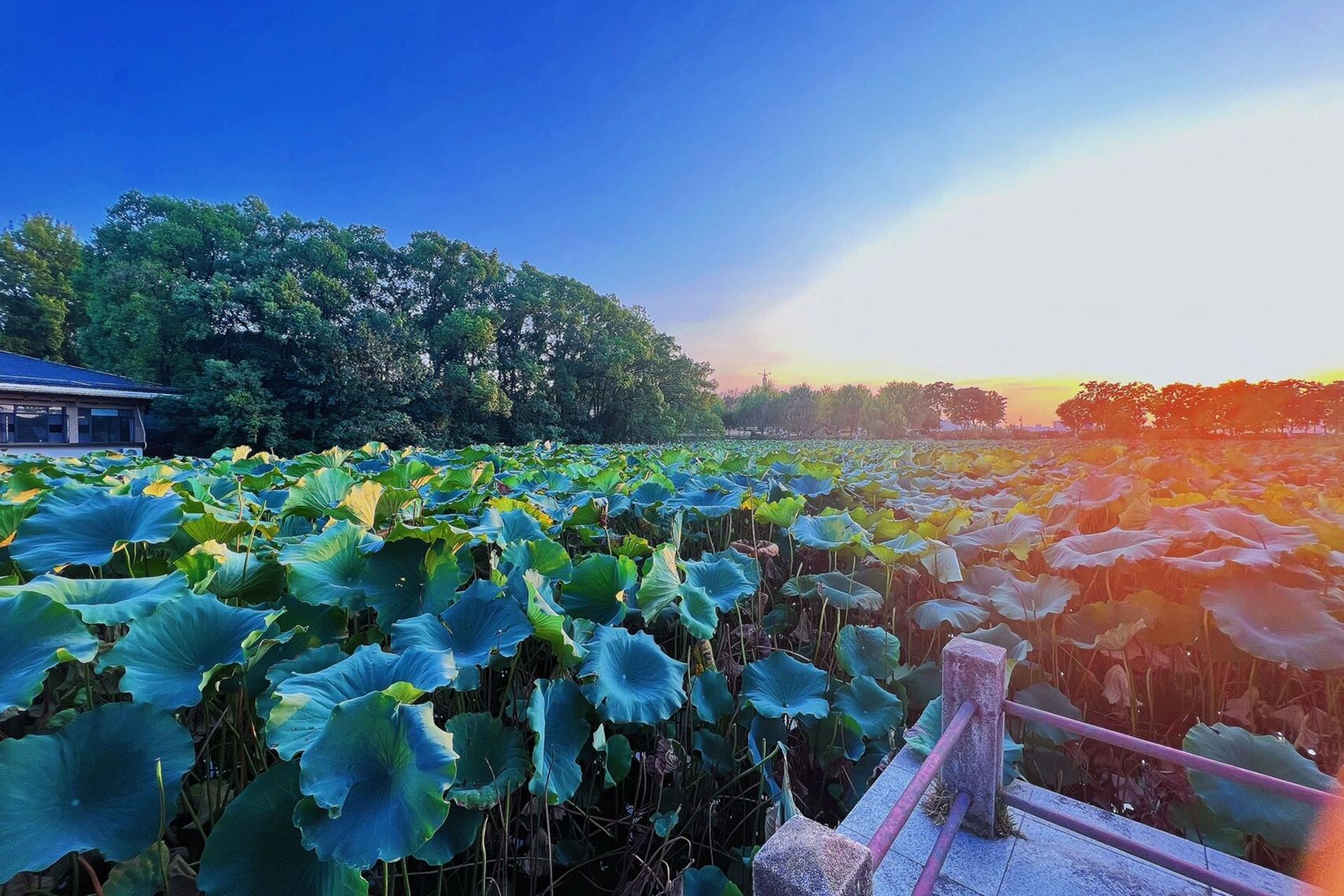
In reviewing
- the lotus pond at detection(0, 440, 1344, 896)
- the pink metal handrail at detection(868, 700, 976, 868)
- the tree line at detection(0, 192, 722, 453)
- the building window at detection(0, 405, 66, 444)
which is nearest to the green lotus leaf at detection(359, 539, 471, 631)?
the lotus pond at detection(0, 440, 1344, 896)

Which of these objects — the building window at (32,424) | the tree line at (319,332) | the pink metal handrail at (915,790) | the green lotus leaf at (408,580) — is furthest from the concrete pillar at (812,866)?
the building window at (32,424)

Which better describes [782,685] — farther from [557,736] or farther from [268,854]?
[268,854]

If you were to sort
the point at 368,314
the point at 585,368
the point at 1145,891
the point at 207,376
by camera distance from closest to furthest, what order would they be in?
the point at 1145,891 < the point at 207,376 < the point at 368,314 < the point at 585,368

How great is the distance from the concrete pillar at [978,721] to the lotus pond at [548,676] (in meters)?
0.18

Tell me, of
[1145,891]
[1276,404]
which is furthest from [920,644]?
[1276,404]

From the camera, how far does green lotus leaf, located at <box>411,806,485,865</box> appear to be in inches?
32.4

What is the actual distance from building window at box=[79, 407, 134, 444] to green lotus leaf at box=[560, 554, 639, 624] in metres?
23.1

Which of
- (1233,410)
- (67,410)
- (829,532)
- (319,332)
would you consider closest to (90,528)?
(829,532)

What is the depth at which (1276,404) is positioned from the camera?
64.1 feet

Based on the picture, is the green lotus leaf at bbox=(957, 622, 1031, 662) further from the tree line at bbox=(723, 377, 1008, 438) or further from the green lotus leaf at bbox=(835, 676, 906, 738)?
the tree line at bbox=(723, 377, 1008, 438)

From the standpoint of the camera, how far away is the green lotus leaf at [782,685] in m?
1.40

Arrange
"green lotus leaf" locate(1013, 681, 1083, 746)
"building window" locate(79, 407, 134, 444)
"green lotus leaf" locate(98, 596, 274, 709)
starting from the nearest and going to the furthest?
1. "green lotus leaf" locate(98, 596, 274, 709)
2. "green lotus leaf" locate(1013, 681, 1083, 746)
3. "building window" locate(79, 407, 134, 444)

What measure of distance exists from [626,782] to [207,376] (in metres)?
20.9

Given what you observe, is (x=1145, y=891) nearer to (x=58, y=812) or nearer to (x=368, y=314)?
(x=58, y=812)
